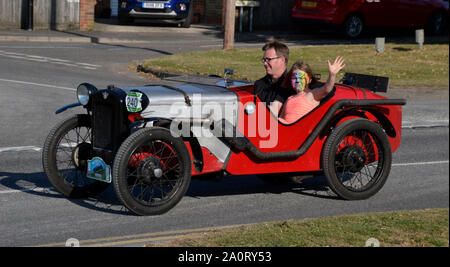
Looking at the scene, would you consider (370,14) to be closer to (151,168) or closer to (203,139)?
(203,139)

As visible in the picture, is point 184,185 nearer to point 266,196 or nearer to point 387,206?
point 266,196

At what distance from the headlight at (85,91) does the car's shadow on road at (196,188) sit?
0.98m

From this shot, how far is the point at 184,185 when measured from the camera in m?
7.33

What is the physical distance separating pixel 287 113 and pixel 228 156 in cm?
82

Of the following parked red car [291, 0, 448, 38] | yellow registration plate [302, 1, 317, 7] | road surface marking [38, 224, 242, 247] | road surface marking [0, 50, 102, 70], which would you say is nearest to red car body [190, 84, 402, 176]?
road surface marking [38, 224, 242, 247]

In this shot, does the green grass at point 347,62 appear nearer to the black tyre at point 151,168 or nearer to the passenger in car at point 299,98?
the passenger in car at point 299,98

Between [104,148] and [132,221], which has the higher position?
[104,148]

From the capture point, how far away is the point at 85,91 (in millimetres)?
7602

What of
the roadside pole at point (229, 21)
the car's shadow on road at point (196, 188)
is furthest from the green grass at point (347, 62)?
the car's shadow on road at point (196, 188)

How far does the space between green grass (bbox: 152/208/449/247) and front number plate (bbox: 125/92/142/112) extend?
1295mm

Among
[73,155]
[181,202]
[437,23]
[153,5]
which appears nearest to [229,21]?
[153,5]
